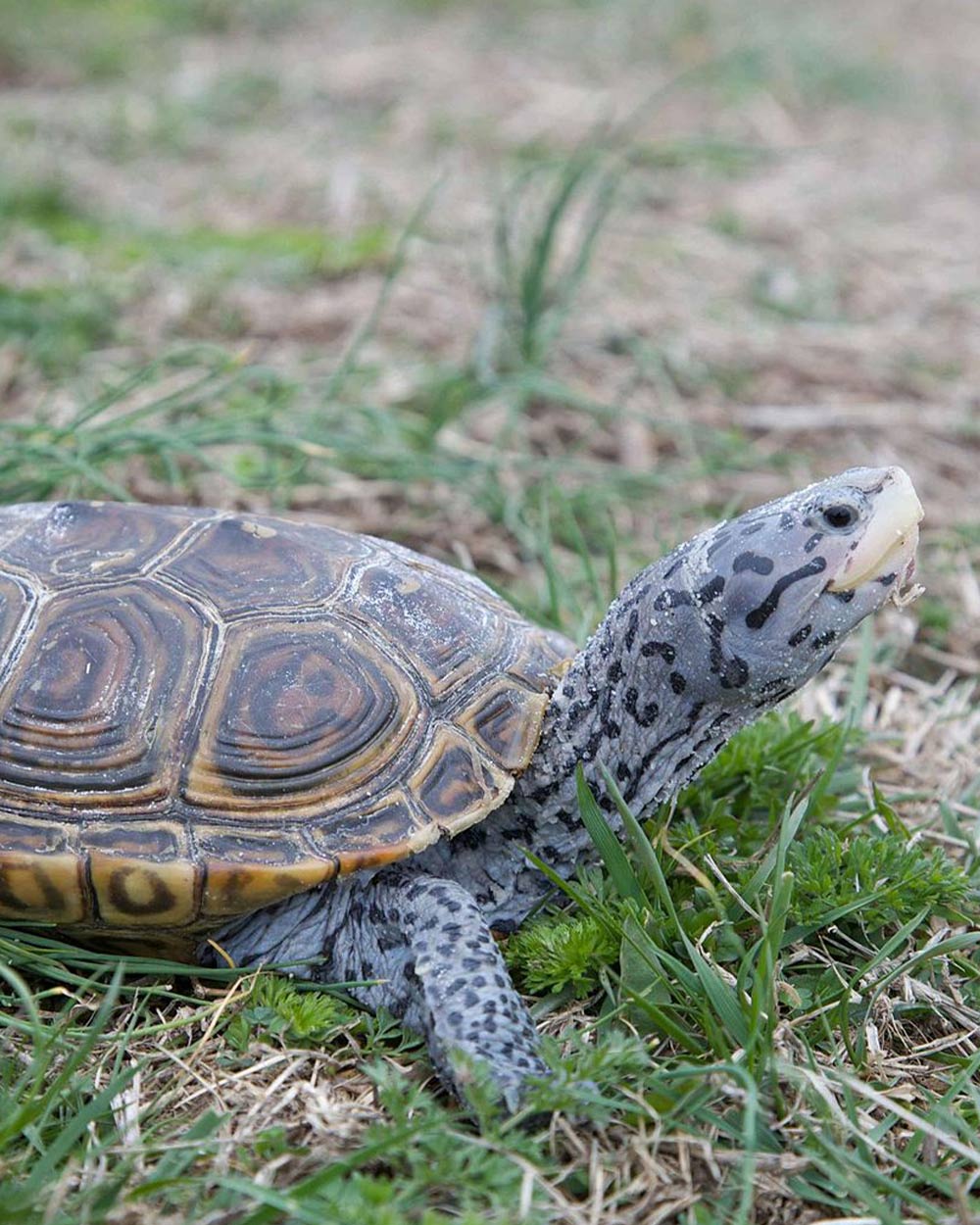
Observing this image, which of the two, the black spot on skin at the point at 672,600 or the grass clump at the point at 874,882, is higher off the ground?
the black spot on skin at the point at 672,600

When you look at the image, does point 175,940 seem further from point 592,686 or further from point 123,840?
point 592,686

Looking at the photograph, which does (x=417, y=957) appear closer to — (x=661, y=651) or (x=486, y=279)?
(x=661, y=651)

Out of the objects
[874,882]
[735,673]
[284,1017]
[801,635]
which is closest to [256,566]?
[284,1017]

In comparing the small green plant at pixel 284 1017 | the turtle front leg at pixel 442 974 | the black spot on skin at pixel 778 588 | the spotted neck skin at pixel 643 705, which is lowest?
the small green plant at pixel 284 1017

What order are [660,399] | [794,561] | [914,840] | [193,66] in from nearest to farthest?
[794,561], [914,840], [660,399], [193,66]

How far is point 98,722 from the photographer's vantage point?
8.27 ft

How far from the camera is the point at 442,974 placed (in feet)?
7.56

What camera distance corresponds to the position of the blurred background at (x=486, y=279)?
4.25m

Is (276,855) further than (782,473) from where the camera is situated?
No

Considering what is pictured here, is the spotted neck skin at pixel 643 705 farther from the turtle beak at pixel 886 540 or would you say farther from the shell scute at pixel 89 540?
the shell scute at pixel 89 540

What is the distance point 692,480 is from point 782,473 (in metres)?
0.41

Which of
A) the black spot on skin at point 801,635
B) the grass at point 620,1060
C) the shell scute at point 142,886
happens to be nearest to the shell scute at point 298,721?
the shell scute at point 142,886

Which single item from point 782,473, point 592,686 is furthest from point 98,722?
point 782,473

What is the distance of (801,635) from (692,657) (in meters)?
0.23
